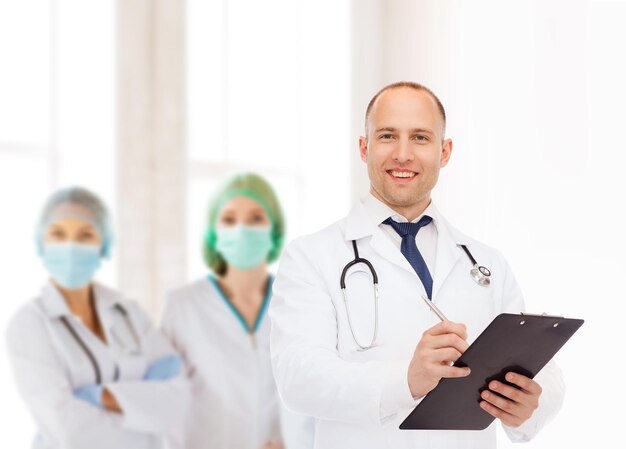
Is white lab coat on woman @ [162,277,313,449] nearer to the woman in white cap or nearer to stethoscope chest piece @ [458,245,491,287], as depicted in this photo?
the woman in white cap

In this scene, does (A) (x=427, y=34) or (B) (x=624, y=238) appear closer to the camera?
(B) (x=624, y=238)

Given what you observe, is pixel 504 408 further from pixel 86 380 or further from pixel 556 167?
pixel 556 167

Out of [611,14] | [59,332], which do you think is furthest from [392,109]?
[611,14]

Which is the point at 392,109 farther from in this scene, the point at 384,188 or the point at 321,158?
the point at 321,158

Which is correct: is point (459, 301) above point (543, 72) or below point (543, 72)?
below

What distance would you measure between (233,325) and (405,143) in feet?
5.19

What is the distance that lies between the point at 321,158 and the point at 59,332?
83.7 inches

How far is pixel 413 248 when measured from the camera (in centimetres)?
170

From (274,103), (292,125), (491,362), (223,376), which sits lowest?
(223,376)

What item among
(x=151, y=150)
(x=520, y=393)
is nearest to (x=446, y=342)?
(x=520, y=393)

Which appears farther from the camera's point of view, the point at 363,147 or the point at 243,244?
the point at 243,244

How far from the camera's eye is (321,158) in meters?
4.48

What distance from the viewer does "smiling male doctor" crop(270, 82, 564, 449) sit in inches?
58.5

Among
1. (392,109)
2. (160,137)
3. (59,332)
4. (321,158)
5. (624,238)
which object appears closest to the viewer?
(392,109)
